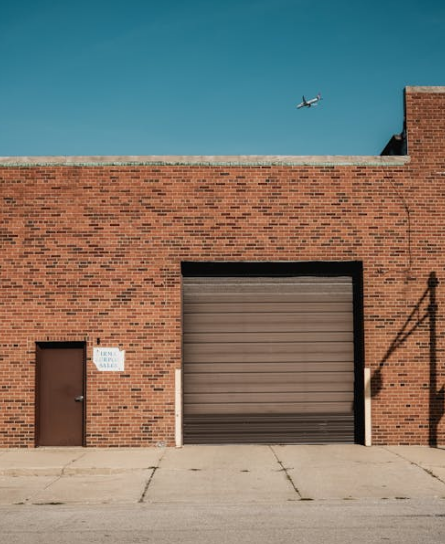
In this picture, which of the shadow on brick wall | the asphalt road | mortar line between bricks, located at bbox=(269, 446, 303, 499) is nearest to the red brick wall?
the shadow on brick wall

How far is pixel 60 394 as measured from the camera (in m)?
14.5

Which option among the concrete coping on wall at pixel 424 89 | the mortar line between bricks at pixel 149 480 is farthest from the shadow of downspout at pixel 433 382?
the mortar line between bricks at pixel 149 480

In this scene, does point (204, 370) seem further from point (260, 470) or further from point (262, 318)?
point (260, 470)

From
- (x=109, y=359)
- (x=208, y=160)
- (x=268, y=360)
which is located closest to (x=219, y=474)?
(x=268, y=360)

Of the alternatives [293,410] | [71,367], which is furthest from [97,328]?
[293,410]

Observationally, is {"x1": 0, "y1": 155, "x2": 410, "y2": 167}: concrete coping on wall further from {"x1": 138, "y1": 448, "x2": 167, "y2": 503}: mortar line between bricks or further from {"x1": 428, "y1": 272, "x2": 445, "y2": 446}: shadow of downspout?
{"x1": 138, "y1": 448, "x2": 167, "y2": 503}: mortar line between bricks

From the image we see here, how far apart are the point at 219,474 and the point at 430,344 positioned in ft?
19.2

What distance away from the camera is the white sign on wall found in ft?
47.2

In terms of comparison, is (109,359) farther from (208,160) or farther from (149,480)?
(208,160)

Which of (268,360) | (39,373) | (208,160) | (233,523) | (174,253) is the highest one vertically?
(208,160)

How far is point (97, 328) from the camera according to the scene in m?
14.5

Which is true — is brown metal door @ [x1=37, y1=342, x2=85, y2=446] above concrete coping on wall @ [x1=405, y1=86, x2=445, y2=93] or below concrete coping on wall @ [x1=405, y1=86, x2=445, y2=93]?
below

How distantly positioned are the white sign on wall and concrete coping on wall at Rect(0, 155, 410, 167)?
414cm

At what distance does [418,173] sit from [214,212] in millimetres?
4667
